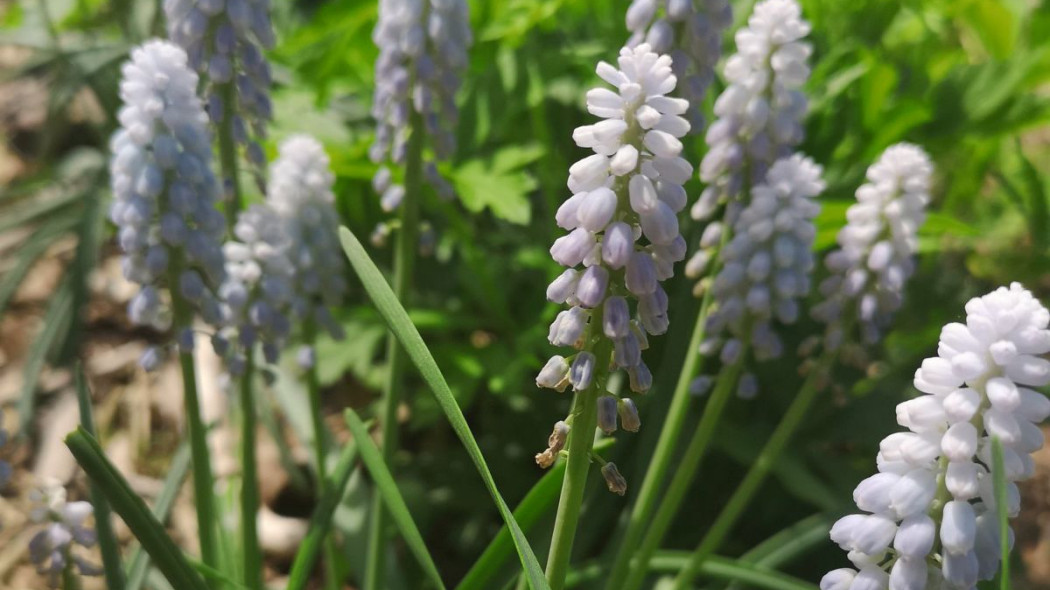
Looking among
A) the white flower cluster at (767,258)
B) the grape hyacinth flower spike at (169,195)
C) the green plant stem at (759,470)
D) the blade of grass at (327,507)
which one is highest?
the grape hyacinth flower spike at (169,195)

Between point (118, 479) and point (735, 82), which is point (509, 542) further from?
point (735, 82)

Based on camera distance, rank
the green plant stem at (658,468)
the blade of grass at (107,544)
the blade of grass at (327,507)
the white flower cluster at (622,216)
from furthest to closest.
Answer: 1. the green plant stem at (658,468)
2. the blade of grass at (327,507)
3. the blade of grass at (107,544)
4. the white flower cluster at (622,216)

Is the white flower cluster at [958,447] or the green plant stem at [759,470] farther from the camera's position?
the green plant stem at [759,470]

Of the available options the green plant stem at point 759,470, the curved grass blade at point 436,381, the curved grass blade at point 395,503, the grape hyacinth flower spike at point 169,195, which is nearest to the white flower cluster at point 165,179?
the grape hyacinth flower spike at point 169,195

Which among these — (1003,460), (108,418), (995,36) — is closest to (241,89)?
(1003,460)

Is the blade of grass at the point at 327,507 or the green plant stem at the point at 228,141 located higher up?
the green plant stem at the point at 228,141

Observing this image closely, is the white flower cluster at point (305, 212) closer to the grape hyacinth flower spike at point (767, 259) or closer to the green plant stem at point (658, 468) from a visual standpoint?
the green plant stem at point (658, 468)
